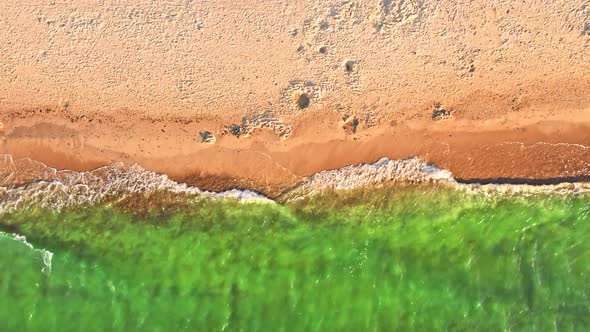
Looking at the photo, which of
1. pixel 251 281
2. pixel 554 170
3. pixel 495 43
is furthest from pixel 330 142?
pixel 554 170

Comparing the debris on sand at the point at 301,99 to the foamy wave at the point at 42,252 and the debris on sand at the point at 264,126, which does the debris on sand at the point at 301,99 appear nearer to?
the debris on sand at the point at 264,126

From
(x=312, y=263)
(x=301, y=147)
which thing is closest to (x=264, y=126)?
(x=301, y=147)

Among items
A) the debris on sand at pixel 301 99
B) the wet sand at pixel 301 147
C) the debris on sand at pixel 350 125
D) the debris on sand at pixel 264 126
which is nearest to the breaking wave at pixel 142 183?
the wet sand at pixel 301 147

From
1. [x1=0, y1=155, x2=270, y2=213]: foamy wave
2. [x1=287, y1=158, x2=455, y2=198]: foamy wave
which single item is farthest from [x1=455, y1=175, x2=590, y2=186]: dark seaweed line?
[x1=0, y1=155, x2=270, y2=213]: foamy wave

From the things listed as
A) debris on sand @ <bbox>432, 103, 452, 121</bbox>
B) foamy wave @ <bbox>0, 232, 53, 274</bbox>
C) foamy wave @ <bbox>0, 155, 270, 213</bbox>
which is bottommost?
foamy wave @ <bbox>0, 232, 53, 274</bbox>

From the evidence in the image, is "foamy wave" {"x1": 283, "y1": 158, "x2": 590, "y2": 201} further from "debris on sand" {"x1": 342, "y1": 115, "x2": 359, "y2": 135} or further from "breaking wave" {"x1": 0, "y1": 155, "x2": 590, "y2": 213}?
"debris on sand" {"x1": 342, "y1": 115, "x2": 359, "y2": 135}
